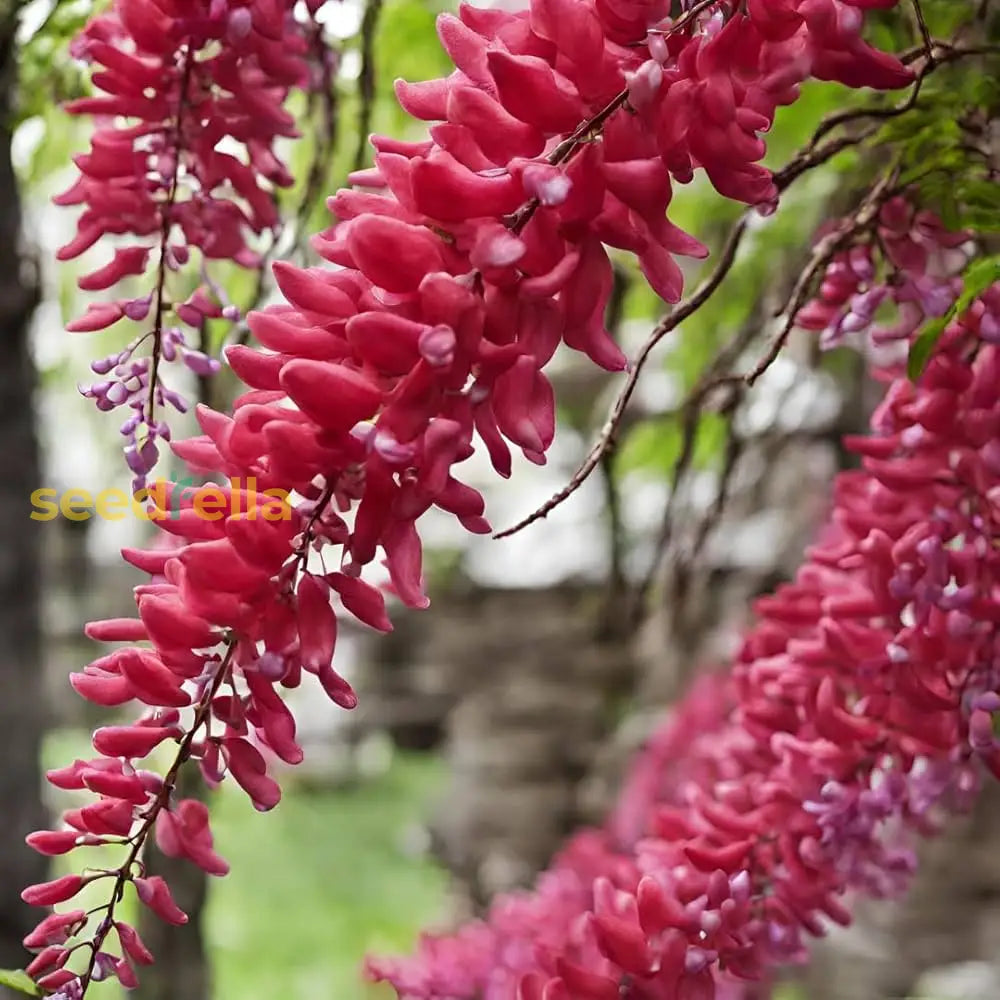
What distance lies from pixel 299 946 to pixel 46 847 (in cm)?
188

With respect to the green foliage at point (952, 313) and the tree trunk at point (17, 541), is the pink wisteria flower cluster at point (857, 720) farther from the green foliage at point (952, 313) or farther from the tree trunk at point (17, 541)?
the tree trunk at point (17, 541)

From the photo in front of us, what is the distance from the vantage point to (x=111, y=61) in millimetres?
414

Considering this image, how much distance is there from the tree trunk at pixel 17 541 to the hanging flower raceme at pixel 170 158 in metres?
0.20

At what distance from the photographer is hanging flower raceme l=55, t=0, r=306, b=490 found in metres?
0.41

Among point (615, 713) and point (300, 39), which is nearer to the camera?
point (300, 39)

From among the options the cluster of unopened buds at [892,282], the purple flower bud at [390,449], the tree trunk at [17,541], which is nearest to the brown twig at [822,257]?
the cluster of unopened buds at [892,282]

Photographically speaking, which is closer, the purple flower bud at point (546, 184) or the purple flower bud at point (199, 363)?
the purple flower bud at point (546, 184)

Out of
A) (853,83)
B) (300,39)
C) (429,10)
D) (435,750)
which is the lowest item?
(435,750)

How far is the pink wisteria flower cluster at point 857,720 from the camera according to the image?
15.8 inches

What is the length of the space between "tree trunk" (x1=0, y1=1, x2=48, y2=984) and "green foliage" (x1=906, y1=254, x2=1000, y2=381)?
454mm

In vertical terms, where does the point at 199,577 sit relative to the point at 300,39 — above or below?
below

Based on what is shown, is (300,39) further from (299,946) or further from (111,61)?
(299,946)

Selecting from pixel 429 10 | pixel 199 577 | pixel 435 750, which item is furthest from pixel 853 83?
pixel 435 750

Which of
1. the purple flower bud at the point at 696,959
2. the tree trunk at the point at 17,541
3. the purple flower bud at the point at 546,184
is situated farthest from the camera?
the tree trunk at the point at 17,541
